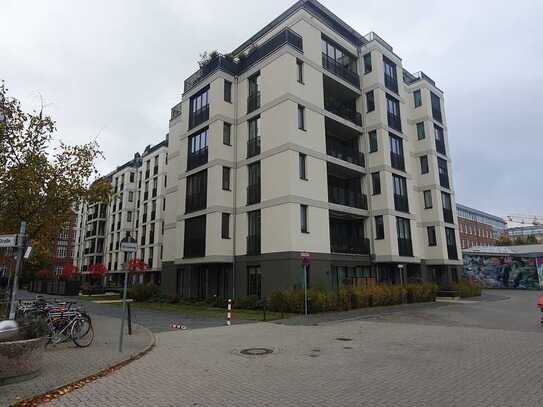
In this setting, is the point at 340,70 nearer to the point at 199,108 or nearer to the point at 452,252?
the point at 199,108

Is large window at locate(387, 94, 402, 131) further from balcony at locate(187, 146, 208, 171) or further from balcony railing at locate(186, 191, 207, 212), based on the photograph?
balcony railing at locate(186, 191, 207, 212)

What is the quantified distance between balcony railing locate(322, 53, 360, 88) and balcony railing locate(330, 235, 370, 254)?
41.5 feet

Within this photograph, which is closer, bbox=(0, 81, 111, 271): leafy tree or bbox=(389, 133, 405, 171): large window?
bbox=(0, 81, 111, 271): leafy tree

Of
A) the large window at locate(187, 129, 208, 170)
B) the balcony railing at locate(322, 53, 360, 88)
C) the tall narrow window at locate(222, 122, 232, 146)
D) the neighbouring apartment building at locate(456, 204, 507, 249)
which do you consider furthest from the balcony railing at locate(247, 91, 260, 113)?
the neighbouring apartment building at locate(456, 204, 507, 249)

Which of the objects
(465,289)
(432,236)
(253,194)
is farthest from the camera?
(432,236)

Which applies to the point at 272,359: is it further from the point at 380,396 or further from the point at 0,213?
the point at 0,213

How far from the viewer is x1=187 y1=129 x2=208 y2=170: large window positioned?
2930cm

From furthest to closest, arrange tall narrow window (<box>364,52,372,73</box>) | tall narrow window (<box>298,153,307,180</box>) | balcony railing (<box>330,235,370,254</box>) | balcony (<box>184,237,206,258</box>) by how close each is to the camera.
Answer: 1. tall narrow window (<box>364,52,372,73</box>)
2. balcony railing (<box>330,235,370,254</box>)
3. balcony (<box>184,237,206,258</box>)
4. tall narrow window (<box>298,153,307,180</box>)

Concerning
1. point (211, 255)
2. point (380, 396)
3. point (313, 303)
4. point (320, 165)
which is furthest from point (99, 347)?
point (320, 165)

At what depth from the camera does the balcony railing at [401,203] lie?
99.0 feet

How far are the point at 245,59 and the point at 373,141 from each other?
11.9 m

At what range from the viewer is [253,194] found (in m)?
26.5

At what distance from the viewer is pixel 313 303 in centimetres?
2041

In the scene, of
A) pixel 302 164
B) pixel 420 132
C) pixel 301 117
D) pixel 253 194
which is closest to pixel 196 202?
pixel 253 194
